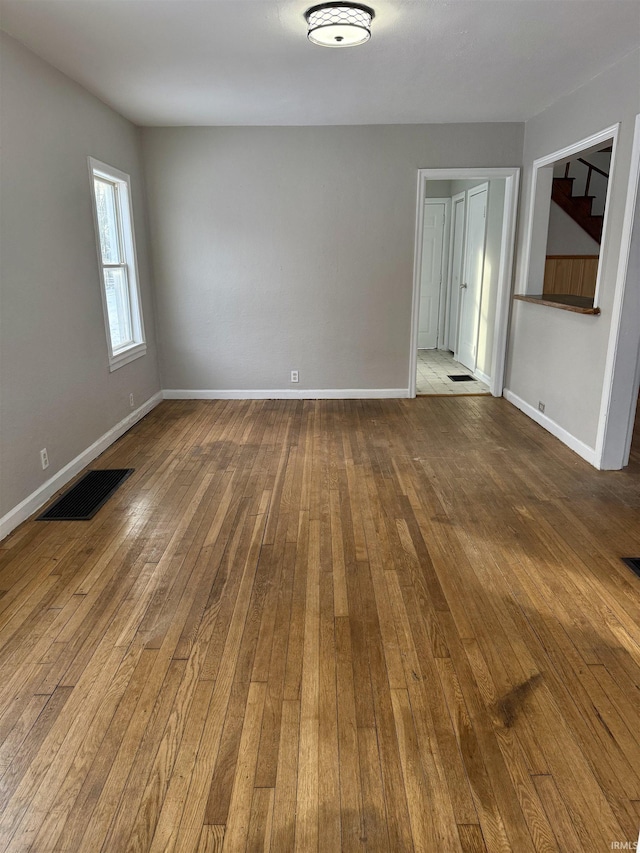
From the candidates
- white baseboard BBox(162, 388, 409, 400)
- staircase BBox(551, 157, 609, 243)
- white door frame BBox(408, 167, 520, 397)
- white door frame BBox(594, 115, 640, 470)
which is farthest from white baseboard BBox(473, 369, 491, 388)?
white door frame BBox(594, 115, 640, 470)

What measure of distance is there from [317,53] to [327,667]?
3381 mm

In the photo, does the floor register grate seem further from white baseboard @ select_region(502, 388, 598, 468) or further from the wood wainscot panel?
the wood wainscot panel

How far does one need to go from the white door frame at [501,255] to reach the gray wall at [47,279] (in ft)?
9.49

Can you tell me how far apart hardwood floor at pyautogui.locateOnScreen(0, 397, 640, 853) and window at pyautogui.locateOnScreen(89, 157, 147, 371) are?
169 cm

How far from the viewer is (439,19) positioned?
2.88 meters

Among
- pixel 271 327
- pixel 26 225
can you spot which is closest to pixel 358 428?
pixel 271 327

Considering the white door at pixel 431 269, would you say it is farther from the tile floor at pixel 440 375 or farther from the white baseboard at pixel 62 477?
the white baseboard at pixel 62 477

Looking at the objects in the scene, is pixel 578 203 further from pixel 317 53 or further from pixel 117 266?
pixel 117 266

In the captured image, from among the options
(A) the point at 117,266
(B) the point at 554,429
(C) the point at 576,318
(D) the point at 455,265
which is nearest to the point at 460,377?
(D) the point at 455,265

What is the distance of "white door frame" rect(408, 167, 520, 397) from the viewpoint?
536cm

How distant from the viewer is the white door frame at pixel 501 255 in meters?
5.36

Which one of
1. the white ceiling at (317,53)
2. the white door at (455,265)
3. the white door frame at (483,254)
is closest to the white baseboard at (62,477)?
the white ceiling at (317,53)

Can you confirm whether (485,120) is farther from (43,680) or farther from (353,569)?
(43,680)

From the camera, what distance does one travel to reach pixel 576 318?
4.24m
